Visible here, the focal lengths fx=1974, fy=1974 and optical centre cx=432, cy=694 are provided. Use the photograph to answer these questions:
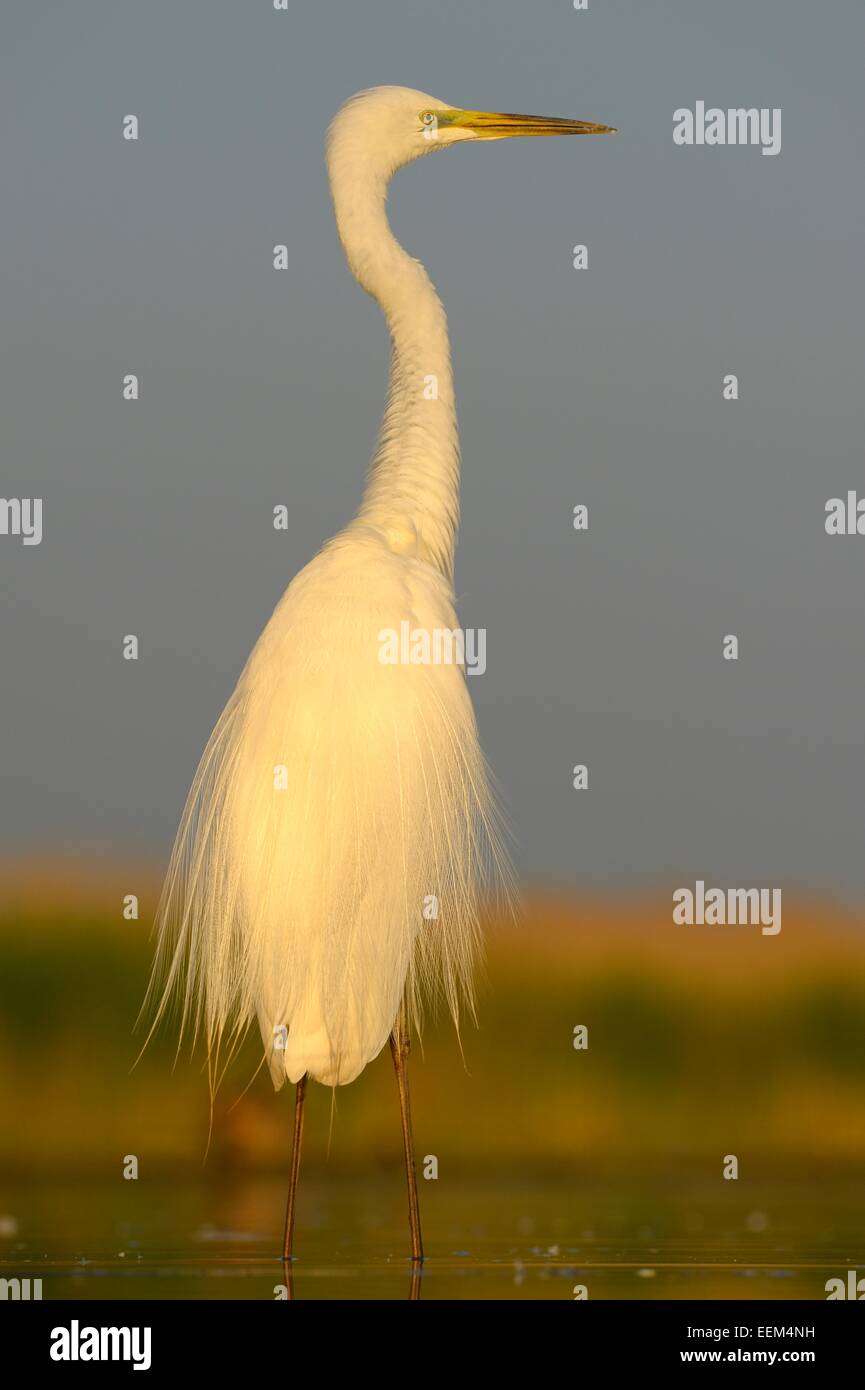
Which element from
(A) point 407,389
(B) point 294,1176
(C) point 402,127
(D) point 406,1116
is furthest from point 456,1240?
(C) point 402,127

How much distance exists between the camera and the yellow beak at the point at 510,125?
805 cm

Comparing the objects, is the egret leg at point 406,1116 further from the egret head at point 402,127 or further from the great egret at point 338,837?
the egret head at point 402,127

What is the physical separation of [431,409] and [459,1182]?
4.20 metres

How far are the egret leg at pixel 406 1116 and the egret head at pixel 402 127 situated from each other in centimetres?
327

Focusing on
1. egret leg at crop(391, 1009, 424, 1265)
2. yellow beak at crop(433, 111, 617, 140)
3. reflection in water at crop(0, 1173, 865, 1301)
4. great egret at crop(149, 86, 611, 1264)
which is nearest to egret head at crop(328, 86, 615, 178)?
yellow beak at crop(433, 111, 617, 140)

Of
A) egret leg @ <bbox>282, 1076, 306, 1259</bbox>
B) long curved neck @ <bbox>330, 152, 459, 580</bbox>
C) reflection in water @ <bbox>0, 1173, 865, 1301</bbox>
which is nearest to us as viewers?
reflection in water @ <bbox>0, 1173, 865, 1301</bbox>

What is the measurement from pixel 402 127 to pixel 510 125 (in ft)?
2.16

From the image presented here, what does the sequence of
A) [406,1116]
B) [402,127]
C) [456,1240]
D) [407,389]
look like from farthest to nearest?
[402,127], [407,389], [456,1240], [406,1116]

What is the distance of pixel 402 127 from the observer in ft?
25.4

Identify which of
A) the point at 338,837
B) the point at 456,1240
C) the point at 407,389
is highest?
the point at 407,389

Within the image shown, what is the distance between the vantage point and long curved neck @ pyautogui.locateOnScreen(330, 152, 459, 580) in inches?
286

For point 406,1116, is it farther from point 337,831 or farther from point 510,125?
point 510,125

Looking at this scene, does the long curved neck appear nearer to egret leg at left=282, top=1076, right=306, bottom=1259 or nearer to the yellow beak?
the yellow beak

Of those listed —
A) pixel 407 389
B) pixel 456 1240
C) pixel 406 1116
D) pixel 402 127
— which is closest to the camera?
pixel 406 1116
